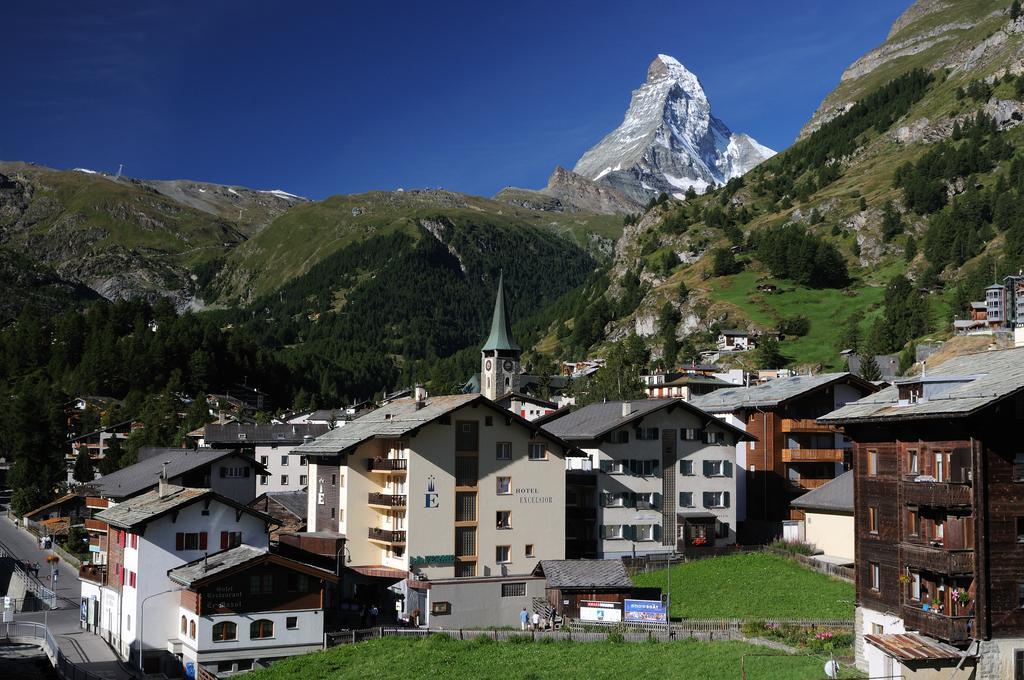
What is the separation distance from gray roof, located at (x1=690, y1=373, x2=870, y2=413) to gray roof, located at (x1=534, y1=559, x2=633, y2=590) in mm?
29213

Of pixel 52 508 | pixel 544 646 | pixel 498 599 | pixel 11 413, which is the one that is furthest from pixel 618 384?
pixel 544 646

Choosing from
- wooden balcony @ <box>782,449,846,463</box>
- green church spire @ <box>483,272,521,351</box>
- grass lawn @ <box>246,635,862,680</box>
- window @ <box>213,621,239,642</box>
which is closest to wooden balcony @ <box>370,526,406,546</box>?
grass lawn @ <box>246,635,862,680</box>

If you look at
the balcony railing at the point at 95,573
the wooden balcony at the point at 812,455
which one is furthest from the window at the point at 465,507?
the wooden balcony at the point at 812,455

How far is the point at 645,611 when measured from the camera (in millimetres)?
55281

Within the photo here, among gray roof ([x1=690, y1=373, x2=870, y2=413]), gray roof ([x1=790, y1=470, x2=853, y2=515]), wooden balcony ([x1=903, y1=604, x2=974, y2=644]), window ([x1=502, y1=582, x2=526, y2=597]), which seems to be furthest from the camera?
gray roof ([x1=690, y1=373, x2=870, y2=413])

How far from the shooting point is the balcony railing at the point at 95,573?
67.5 meters

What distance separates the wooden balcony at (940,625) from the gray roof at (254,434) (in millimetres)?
95522

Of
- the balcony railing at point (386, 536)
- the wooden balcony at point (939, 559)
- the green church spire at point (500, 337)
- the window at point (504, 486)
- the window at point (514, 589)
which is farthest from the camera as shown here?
the green church spire at point (500, 337)

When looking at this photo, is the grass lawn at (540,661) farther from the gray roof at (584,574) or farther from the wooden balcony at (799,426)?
the wooden balcony at (799,426)

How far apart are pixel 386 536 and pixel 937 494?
37.4 m

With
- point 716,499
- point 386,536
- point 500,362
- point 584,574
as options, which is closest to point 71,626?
point 386,536

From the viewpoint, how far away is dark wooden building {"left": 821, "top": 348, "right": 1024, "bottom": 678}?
38.2m

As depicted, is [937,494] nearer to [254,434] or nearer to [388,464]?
[388,464]

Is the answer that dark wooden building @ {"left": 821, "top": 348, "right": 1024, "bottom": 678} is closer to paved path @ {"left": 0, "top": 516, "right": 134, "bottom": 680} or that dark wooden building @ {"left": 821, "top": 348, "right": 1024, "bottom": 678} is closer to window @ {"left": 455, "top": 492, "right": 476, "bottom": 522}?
window @ {"left": 455, "top": 492, "right": 476, "bottom": 522}
